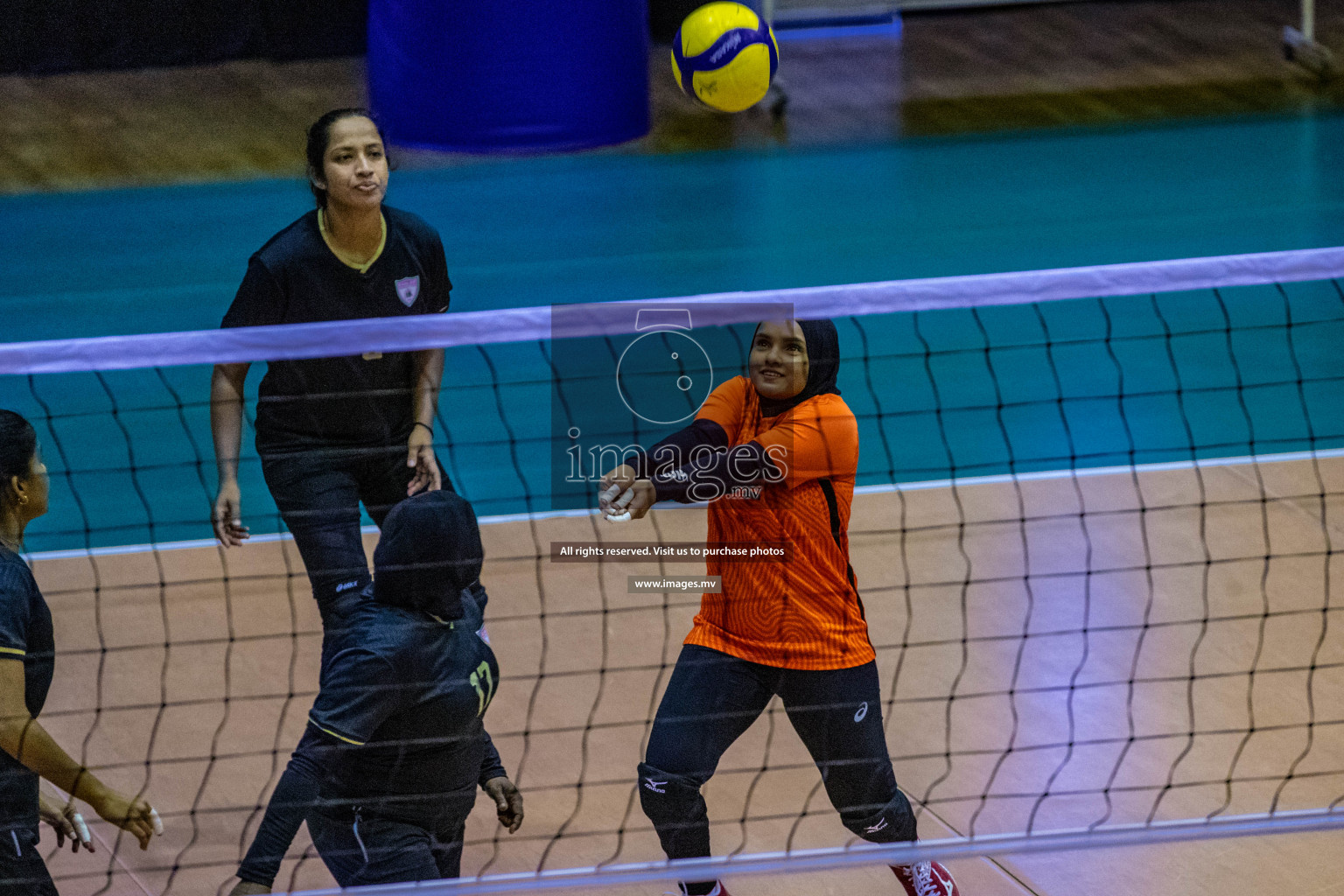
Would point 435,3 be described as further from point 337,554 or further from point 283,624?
point 337,554

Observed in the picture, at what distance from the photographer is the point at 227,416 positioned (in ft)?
13.1

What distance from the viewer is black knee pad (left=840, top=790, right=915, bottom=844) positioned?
3568 mm

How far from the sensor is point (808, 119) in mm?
11117

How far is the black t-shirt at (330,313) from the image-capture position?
3979 millimetres

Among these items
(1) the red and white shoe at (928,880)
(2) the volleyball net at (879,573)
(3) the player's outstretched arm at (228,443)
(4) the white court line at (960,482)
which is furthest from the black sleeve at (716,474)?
(4) the white court line at (960,482)

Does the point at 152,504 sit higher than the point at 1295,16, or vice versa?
the point at 1295,16

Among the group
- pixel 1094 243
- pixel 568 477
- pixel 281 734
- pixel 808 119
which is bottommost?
pixel 281 734

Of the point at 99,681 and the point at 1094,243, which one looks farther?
the point at 1094,243

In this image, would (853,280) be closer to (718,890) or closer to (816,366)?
(816,366)

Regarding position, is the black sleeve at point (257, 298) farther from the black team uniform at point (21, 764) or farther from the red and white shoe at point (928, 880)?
the red and white shoe at point (928, 880)

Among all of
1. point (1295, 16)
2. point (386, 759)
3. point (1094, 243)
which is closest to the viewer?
point (386, 759)

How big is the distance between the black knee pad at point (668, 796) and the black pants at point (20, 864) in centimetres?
131

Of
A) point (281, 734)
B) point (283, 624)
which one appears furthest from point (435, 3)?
point (281, 734)

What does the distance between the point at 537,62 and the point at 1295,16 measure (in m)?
7.65
